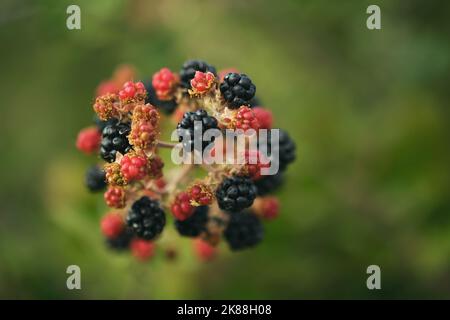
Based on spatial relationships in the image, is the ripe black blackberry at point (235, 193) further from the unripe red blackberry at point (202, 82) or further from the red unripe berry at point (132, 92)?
the red unripe berry at point (132, 92)

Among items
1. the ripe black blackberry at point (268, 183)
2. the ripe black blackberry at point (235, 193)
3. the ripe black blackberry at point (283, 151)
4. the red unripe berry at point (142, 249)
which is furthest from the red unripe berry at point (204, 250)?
the ripe black blackberry at point (235, 193)

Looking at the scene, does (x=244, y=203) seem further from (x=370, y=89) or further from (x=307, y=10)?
(x=370, y=89)

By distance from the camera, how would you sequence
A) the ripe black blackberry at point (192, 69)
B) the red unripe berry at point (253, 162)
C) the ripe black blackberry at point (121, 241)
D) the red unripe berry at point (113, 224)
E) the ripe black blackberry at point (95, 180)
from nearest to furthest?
the red unripe berry at point (253, 162) → the ripe black blackberry at point (192, 69) → the ripe black blackberry at point (95, 180) → the red unripe berry at point (113, 224) → the ripe black blackberry at point (121, 241)

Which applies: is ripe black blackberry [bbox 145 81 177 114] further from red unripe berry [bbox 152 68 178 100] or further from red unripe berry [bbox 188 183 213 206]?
red unripe berry [bbox 188 183 213 206]

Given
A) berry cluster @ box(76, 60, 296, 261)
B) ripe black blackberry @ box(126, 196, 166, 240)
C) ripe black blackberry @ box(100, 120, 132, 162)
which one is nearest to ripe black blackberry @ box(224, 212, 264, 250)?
berry cluster @ box(76, 60, 296, 261)

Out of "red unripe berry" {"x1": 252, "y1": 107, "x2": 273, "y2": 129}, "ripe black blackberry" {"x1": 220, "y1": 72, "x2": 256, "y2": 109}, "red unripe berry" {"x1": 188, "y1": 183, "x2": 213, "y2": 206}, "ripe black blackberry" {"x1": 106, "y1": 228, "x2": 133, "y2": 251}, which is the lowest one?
"ripe black blackberry" {"x1": 106, "y1": 228, "x2": 133, "y2": 251}
